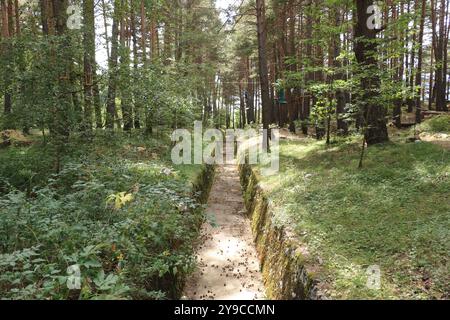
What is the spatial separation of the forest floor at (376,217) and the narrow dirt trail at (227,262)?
54.1 inches

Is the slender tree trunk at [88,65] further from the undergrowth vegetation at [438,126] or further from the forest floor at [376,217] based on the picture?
the undergrowth vegetation at [438,126]

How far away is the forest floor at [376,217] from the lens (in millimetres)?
4160

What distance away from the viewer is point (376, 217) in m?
5.80

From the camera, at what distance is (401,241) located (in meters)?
4.90

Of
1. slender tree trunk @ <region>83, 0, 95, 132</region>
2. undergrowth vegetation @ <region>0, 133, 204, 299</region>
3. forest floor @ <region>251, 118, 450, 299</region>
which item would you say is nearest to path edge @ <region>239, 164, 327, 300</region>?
forest floor @ <region>251, 118, 450, 299</region>

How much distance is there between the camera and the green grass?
164 inches

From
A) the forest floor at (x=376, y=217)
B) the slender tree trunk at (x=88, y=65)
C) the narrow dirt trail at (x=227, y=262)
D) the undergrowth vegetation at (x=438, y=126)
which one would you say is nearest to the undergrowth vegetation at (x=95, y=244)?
the narrow dirt trail at (x=227, y=262)

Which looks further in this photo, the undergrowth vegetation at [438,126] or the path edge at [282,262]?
the undergrowth vegetation at [438,126]

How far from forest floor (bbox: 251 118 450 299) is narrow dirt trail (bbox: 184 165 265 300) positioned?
1.37 metres

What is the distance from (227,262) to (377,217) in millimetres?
3474

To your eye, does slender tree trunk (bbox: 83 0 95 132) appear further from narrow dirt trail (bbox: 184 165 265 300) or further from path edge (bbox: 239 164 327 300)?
path edge (bbox: 239 164 327 300)
